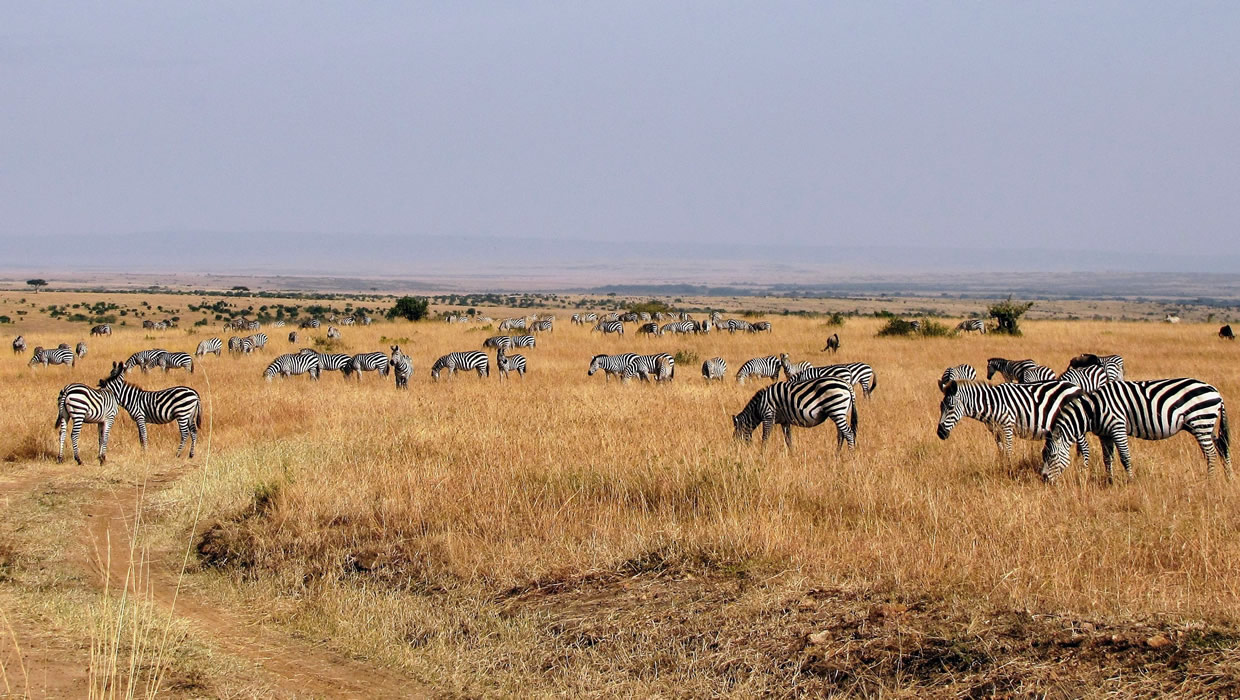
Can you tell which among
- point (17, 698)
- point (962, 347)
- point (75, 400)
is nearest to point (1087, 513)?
point (17, 698)

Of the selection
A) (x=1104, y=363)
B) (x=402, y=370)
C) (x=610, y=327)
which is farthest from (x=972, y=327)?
(x=402, y=370)

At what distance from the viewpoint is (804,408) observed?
41.1 feet

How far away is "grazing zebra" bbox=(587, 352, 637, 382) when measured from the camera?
24.6 metres

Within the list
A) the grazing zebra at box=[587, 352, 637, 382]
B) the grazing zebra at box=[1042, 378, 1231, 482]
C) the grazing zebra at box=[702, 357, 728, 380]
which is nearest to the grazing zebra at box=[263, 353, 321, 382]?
the grazing zebra at box=[587, 352, 637, 382]

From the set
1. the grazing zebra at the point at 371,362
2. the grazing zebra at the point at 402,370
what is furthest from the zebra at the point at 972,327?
the grazing zebra at the point at 402,370

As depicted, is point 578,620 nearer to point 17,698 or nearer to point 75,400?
point 17,698

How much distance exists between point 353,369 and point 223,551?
17148mm

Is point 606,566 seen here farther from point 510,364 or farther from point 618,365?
point 510,364

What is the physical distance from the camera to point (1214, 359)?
1101 inches

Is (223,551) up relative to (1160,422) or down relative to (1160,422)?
down

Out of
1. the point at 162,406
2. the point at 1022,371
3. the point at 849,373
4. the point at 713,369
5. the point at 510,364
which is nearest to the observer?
the point at 162,406

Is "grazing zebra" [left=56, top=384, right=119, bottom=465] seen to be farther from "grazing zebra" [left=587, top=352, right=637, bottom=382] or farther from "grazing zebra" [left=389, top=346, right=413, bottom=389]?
"grazing zebra" [left=587, top=352, right=637, bottom=382]

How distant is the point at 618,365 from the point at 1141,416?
48.6ft

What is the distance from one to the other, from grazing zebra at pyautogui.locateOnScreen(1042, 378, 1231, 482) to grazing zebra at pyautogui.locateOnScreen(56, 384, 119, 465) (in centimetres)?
1126
